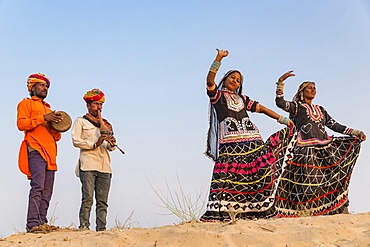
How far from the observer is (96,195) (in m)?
6.14

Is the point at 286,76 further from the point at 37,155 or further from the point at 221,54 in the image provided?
the point at 37,155

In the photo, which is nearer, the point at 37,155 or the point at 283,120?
the point at 37,155

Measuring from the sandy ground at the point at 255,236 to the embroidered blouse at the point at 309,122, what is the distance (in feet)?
7.95

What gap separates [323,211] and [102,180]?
303 cm

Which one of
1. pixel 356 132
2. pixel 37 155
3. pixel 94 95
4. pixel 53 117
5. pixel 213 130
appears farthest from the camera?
pixel 356 132

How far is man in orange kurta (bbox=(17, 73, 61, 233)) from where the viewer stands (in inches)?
222

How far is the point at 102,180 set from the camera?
617 centimetres

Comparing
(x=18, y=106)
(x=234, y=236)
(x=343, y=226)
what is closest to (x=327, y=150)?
(x=343, y=226)

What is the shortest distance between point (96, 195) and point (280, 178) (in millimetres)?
2385

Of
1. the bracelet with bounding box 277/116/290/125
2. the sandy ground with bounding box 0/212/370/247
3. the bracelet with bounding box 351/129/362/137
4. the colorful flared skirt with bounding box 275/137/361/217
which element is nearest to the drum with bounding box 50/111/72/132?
the sandy ground with bounding box 0/212/370/247

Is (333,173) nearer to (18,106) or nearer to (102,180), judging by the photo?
(102,180)

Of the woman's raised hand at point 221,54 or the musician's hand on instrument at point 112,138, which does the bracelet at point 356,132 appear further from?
the musician's hand on instrument at point 112,138

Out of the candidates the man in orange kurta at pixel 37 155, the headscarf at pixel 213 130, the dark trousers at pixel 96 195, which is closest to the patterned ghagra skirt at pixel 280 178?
the headscarf at pixel 213 130

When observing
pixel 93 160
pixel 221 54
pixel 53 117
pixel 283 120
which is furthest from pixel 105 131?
pixel 283 120
